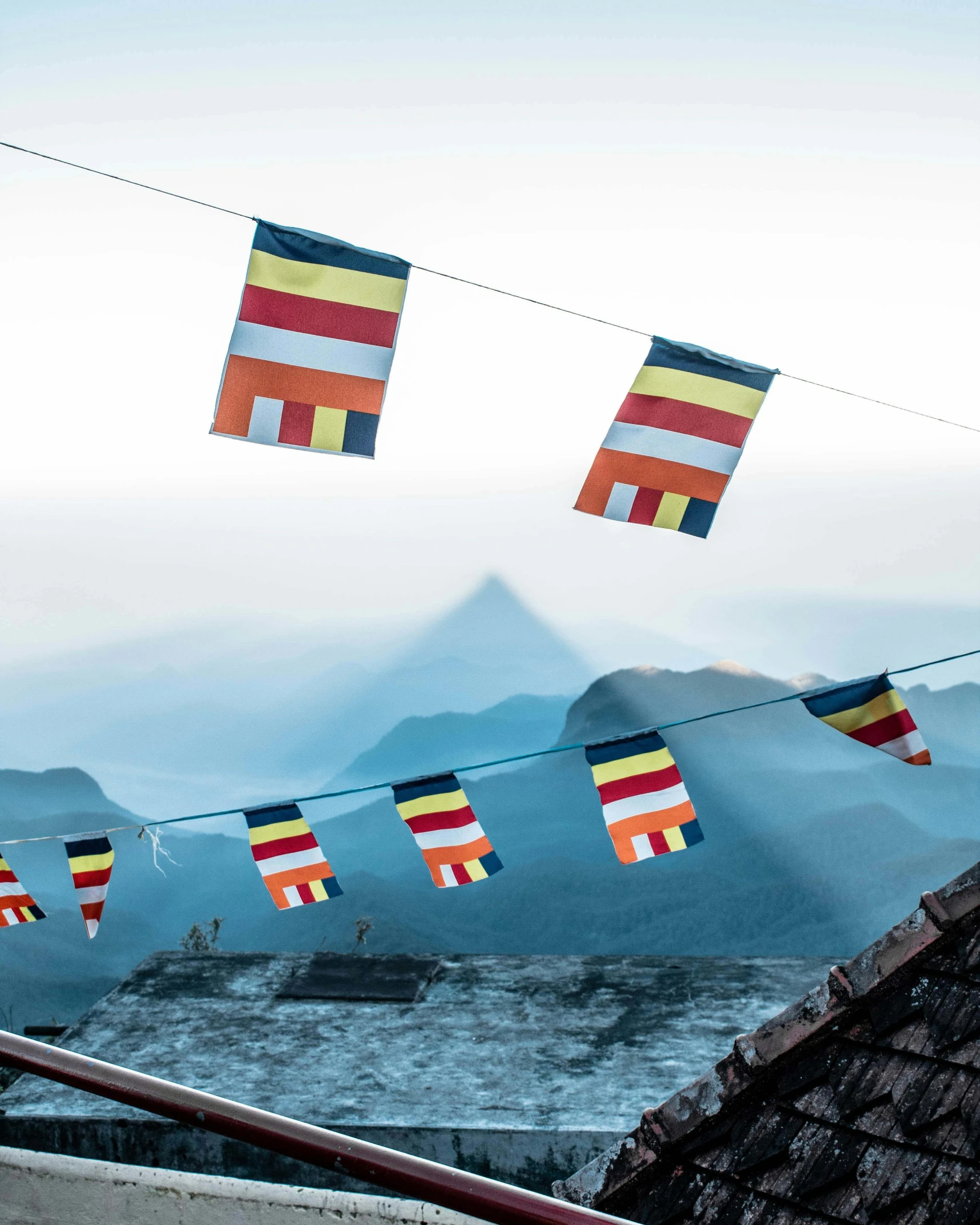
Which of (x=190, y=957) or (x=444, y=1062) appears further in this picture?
(x=190, y=957)

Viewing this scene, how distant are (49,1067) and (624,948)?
4696cm

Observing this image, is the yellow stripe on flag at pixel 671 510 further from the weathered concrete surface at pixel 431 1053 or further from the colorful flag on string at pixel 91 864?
the colorful flag on string at pixel 91 864

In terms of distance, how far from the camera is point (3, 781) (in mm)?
59031

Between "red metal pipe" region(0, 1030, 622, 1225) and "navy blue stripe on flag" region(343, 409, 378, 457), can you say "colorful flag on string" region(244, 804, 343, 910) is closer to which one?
"navy blue stripe on flag" region(343, 409, 378, 457)

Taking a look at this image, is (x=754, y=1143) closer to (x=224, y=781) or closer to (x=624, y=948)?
(x=624, y=948)

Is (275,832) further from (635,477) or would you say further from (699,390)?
(699,390)

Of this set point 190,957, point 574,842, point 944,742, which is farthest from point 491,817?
point 190,957

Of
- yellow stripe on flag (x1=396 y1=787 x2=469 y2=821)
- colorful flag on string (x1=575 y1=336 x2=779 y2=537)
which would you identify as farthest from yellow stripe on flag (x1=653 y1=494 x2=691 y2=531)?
yellow stripe on flag (x1=396 y1=787 x2=469 y2=821)

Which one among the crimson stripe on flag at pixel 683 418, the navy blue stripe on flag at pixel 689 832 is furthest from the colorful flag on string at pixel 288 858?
the crimson stripe on flag at pixel 683 418

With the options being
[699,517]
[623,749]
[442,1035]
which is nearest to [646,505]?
[699,517]

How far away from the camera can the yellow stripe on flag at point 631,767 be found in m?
7.59

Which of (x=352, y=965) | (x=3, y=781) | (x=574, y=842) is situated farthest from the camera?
(x=3, y=781)

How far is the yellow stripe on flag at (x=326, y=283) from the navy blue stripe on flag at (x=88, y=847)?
592 cm

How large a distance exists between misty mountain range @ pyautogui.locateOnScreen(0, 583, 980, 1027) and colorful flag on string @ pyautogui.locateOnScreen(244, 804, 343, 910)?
3634cm
